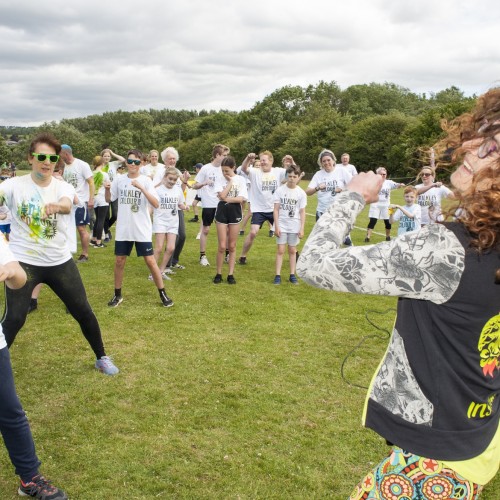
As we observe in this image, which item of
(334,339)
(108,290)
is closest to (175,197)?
(108,290)

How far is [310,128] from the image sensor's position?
57031mm

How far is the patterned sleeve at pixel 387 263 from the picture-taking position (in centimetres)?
139

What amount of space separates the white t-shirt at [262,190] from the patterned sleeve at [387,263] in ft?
27.0

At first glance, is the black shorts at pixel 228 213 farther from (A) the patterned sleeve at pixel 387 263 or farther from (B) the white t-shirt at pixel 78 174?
(A) the patterned sleeve at pixel 387 263

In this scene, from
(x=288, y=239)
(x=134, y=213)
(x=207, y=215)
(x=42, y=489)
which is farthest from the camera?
(x=207, y=215)

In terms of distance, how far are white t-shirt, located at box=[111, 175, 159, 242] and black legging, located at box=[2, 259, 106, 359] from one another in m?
2.19

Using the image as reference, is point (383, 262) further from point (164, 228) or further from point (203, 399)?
point (164, 228)

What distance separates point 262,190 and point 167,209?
2.53m

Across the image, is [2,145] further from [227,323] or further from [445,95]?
[227,323]

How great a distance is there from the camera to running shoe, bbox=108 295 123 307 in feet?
22.9

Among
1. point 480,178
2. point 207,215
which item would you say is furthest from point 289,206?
point 480,178

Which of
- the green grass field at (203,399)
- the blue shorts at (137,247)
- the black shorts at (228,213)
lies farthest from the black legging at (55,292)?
the black shorts at (228,213)

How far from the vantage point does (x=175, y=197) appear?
8.40m

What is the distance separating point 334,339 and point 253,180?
16.9ft
